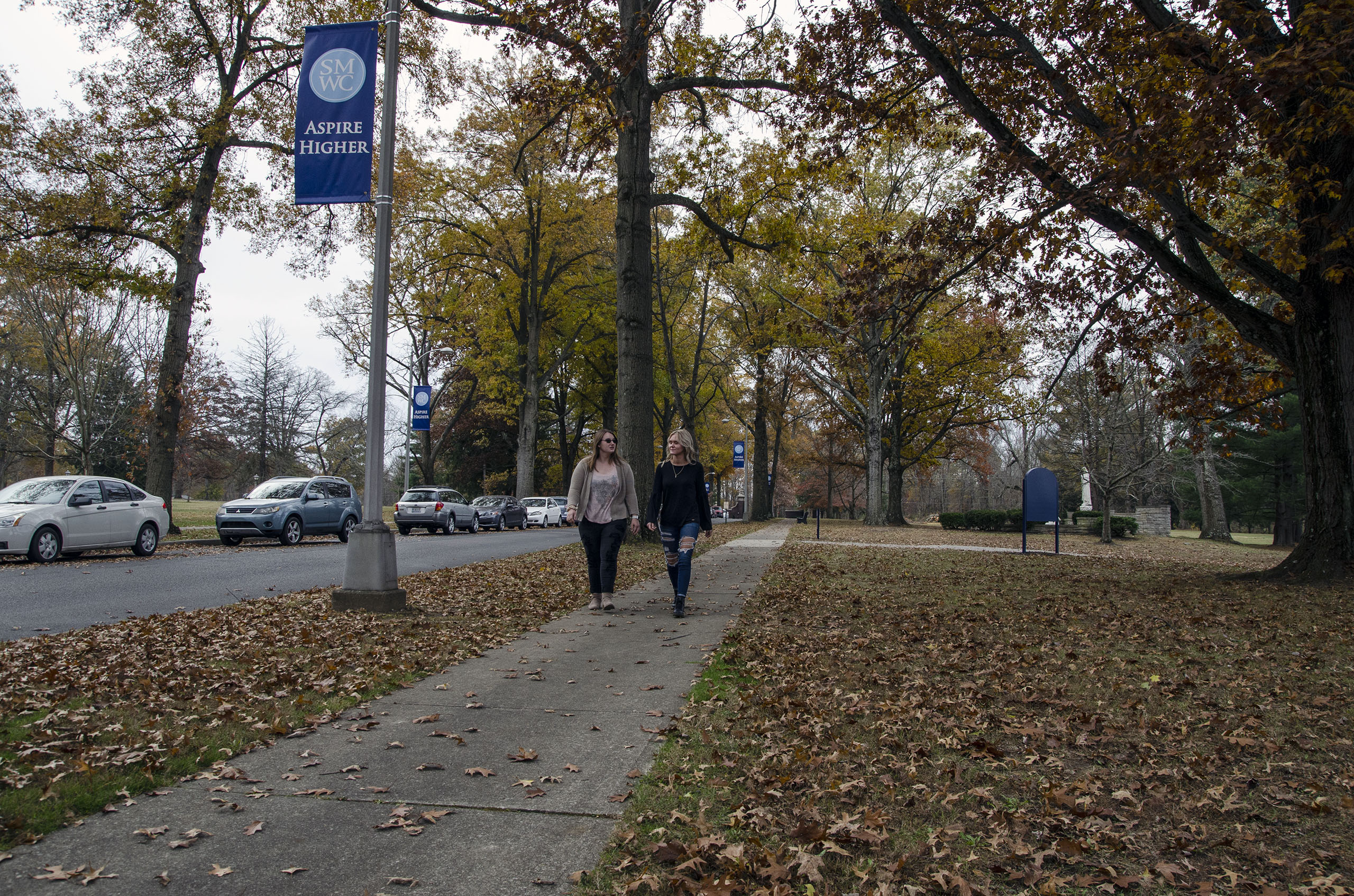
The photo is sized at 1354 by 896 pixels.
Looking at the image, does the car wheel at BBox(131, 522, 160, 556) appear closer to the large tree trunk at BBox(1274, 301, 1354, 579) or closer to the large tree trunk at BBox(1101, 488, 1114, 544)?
the large tree trunk at BBox(1274, 301, 1354, 579)

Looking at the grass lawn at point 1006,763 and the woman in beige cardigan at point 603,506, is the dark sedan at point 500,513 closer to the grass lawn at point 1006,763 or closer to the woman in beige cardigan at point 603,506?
the woman in beige cardigan at point 603,506

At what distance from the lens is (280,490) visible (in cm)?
2086

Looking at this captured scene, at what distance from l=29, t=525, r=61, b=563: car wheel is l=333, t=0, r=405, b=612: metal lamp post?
9170 millimetres

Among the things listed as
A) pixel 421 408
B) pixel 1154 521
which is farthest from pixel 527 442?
pixel 1154 521

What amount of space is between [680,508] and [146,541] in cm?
1331

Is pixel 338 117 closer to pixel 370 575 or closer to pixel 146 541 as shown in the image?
pixel 370 575

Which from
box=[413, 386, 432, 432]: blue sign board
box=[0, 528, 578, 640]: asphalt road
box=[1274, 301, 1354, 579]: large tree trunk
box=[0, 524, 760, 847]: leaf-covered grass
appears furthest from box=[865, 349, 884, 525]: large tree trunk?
box=[0, 524, 760, 847]: leaf-covered grass

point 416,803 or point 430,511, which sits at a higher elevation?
point 430,511

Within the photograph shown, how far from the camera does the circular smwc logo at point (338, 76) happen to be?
8.98 metres

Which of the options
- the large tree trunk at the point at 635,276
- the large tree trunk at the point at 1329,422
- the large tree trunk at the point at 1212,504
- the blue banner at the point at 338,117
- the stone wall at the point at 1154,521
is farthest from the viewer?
the stone wall at the point at 1154,521

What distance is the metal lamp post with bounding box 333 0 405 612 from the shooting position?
8547 millimetres

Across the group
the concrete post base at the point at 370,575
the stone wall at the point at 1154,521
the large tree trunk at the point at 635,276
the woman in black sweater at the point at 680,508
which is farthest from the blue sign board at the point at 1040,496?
the stone wall at the point at 1154,521

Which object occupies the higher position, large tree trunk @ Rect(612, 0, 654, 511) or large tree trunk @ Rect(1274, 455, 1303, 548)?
large tree trunk @ Rect(612, 0, 654, 511)

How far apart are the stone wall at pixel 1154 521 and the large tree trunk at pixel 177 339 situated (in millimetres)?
38287
